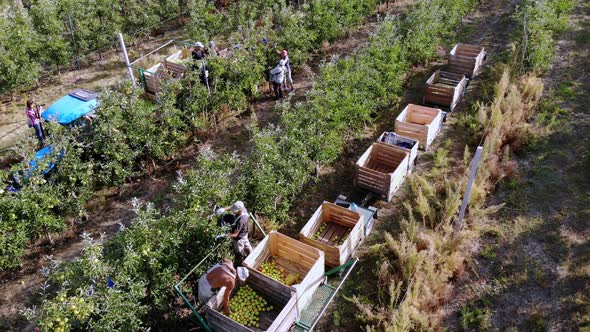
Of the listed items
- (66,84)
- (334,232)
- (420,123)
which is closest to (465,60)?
(420,123)

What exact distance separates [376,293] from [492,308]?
2.40 meters

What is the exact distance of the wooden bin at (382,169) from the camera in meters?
12.2

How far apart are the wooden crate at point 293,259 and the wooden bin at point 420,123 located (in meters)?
5.71

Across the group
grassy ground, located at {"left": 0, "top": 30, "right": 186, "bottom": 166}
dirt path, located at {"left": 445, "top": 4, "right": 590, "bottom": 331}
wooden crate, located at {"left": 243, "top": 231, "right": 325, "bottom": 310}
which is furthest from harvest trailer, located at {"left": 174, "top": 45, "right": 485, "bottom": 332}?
grassy ground, located at {"left": 0, "top": 30, "right": 186, "bottom": 166}

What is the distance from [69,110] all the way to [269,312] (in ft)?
29.7

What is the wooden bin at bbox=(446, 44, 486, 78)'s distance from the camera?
17.6 m

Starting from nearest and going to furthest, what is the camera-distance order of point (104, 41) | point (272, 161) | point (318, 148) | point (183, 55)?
point (272, 161) < point (318, 148) < point (183, 55) < point (104, 41)

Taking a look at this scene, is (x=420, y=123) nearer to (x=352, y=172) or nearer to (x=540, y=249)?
(x=352, y=172)

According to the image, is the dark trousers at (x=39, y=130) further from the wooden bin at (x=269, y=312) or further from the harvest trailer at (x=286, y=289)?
the wooden bin at (x=269, y=312)

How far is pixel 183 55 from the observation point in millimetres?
17859

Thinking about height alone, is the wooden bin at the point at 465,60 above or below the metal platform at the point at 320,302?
above

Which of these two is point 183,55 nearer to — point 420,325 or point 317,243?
point 317,243

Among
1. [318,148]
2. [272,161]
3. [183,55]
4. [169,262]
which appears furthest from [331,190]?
[183,55]

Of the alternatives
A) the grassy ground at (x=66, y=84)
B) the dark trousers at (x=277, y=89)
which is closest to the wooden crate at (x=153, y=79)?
the grassy ground at (x=66, y=84)
